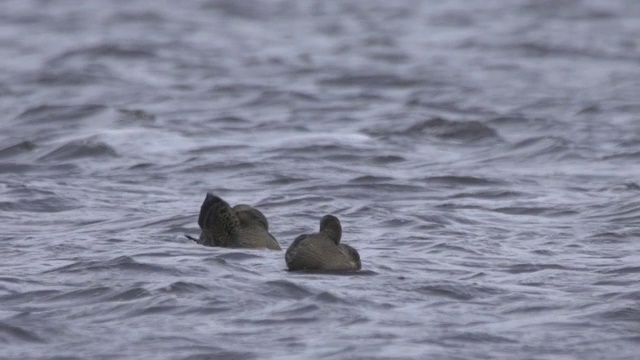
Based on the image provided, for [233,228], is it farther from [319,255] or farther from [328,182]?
Answer: [328,182]

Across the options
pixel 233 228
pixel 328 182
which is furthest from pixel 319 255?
pixel 328 182

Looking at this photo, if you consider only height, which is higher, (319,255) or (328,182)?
(319,255)

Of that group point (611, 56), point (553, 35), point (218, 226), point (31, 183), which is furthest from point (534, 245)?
point (553, 35)

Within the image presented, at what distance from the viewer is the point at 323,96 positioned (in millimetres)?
24578

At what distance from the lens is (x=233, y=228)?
39.2 ft

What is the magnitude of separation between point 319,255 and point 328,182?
5.57 meters

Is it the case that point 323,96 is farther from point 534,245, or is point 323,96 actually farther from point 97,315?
point 97,315

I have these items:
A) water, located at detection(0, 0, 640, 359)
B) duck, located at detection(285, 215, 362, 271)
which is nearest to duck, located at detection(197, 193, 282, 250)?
water, located at detection(0, 0, 640, 359)

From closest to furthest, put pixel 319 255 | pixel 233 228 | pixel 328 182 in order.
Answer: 1. pixel 319 255
2. pixel 233 228
3. pixel 328 182

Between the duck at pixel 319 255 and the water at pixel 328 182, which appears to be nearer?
the water at pixel 328 182

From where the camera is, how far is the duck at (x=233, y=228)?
1186 cm

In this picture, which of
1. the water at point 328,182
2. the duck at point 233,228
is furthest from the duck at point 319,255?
the duck at point 233,228

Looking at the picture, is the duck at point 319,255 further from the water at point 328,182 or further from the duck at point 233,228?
the duck at point 233,228

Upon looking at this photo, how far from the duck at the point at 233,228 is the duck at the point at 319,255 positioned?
2.72 feet
